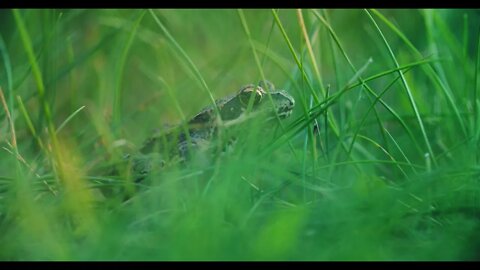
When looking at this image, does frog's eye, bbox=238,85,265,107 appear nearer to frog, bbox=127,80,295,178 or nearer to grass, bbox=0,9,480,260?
frog, bbox=127,80,295,178

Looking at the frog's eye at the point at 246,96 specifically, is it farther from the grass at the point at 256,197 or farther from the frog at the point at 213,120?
the grass at the point at 256,197

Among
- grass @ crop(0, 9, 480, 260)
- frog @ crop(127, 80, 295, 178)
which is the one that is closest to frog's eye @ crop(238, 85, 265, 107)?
frog @ crop(127, 80, 295, 178)

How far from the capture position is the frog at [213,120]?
1444 millimetres

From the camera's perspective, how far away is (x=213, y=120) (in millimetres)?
1552

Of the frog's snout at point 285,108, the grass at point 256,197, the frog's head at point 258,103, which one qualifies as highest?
the frog's head at point 258,103

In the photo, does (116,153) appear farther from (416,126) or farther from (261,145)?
(416,126)

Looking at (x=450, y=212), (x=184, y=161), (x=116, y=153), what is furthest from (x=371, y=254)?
(x=116, y=153)

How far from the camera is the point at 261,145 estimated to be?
135cm

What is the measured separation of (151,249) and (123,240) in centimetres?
6

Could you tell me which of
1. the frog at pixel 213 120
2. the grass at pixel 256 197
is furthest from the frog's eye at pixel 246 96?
the grass at pixel 256 197

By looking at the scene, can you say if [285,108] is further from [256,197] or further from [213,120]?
[256,197]

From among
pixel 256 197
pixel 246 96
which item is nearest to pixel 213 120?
pixel 246 96

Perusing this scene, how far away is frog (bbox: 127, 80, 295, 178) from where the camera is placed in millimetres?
1444

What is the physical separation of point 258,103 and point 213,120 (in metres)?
0.12
